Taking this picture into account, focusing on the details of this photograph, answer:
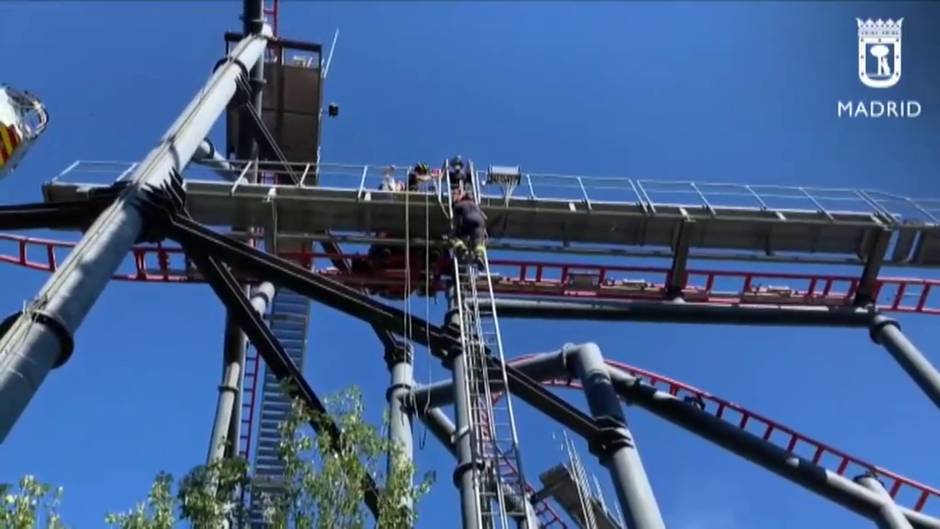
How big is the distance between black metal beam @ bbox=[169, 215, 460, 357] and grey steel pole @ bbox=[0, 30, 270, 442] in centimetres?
99

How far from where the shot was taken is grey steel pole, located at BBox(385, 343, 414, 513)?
502 inches

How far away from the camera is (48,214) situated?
12211 millimetres

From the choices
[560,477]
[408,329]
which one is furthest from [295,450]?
[560,477]

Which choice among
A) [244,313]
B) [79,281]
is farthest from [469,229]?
[79,281]

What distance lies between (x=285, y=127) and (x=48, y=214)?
9258 millimetres

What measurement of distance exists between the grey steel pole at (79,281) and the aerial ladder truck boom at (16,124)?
9.31 meters

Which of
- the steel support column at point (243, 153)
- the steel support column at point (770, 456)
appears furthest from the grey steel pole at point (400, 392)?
the steel support column at point (770, 456)

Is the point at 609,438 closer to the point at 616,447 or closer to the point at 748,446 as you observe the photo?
the point at 616,447

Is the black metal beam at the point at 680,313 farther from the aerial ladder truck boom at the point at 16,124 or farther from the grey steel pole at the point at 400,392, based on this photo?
the aerial ladder truck boom at the point at 16,124

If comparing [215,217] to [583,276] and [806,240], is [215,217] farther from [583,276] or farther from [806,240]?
[806,240]

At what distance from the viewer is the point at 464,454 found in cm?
1082

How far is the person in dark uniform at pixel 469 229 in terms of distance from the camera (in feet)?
45.0

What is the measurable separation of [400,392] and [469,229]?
8.81 ft

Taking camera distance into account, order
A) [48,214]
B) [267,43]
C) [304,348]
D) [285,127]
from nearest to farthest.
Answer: [48,214] → [304,348] → [267,43] → [285,127]
